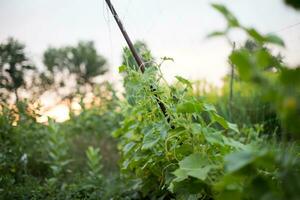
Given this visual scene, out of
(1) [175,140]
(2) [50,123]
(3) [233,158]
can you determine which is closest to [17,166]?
(2) [50,123]

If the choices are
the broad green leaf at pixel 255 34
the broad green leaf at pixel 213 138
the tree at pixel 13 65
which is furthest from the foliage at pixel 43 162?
the broad green leaf at pixel 255 34

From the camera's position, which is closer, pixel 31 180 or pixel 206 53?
pixel 31 180

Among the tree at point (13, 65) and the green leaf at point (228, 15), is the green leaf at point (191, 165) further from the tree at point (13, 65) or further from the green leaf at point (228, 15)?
the tree at point (13, 65)

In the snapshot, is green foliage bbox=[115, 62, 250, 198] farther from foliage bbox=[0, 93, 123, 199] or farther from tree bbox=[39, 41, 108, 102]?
tree bbox=[39, 41, 108, 102]

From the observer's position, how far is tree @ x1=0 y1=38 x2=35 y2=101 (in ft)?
9.60

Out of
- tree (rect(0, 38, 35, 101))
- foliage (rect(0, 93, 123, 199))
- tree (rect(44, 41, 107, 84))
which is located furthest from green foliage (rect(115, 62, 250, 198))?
tree (rect(44, 41, 107, 84))

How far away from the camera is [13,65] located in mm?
3143

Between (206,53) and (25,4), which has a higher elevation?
(25,4)

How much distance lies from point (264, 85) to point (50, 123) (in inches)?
113

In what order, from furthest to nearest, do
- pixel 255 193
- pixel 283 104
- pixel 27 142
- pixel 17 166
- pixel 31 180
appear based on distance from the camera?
pixel 27 142
pixel 17 166
pixel 31 180
pixel 255 193
pixel 283 104

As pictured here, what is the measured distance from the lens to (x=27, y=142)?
2969 millimetres

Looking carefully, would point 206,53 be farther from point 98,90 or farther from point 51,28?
point 98,90

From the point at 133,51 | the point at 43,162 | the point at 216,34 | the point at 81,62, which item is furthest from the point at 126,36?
the point at 81,62

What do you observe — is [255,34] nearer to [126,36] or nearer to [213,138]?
[213,138]
